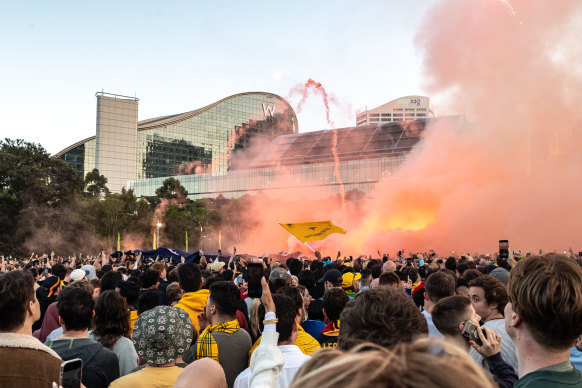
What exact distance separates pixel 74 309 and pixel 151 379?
117 centimetres

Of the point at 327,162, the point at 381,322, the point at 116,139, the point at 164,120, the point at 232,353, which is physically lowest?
the point at 232,353

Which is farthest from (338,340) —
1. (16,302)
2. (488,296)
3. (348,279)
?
(348,279)

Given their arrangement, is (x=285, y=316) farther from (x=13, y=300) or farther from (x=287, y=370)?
(x=13, y=300)

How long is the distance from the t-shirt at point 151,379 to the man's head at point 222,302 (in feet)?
4.44

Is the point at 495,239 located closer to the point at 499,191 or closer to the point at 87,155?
the point at 499,191

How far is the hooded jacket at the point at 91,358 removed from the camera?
161 inches

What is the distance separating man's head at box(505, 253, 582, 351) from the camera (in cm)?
254

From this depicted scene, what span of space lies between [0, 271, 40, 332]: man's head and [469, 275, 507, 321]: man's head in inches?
147

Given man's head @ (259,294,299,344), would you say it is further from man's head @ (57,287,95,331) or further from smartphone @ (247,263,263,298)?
man's head @ (57,287,95,331)

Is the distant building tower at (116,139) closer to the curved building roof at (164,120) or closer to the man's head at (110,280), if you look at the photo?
the curved building roof at (164,120)

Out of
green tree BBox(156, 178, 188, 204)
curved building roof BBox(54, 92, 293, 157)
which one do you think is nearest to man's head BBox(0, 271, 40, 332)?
green tree BBox(156, 178, 188, 204)

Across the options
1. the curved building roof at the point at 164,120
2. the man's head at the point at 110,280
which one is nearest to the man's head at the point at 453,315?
the man's head at the point at 110,280

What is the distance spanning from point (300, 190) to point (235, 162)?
34955mm

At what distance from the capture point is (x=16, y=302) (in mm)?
3428
